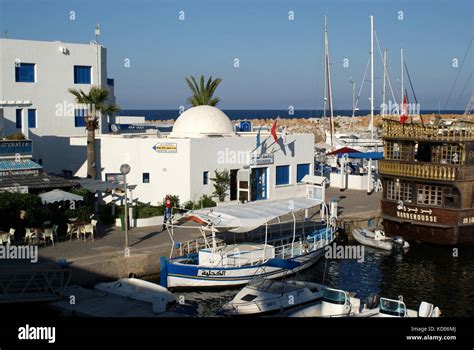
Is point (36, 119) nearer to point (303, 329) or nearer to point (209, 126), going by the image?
point (209, 126)

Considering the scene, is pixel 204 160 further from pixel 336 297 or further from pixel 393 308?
pixel 393 308

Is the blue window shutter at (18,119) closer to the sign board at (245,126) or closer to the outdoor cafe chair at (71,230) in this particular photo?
the sign board at (245,126)

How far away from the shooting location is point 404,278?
27078 mm

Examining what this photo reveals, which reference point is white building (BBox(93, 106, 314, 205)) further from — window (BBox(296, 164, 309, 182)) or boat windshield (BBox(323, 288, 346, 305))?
boat windshield (BBox(323, 288, 346, 305))

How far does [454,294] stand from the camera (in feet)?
80.9

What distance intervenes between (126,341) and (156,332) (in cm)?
29

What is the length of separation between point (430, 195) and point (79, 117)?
23.1 m

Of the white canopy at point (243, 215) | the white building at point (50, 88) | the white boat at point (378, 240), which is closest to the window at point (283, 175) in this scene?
the white boat at point (378, 240)

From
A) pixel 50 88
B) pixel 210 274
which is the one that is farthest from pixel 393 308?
pixel 50 88

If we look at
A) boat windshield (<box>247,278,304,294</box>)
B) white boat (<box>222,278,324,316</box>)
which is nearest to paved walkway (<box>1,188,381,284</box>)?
white boat (<box>222,278,324,316</box>)

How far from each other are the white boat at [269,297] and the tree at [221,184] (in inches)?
508

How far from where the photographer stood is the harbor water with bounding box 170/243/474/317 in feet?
75.8

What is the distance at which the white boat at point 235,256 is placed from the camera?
942 inches

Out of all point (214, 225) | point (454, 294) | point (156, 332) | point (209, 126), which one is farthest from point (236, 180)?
point (156, 332)
